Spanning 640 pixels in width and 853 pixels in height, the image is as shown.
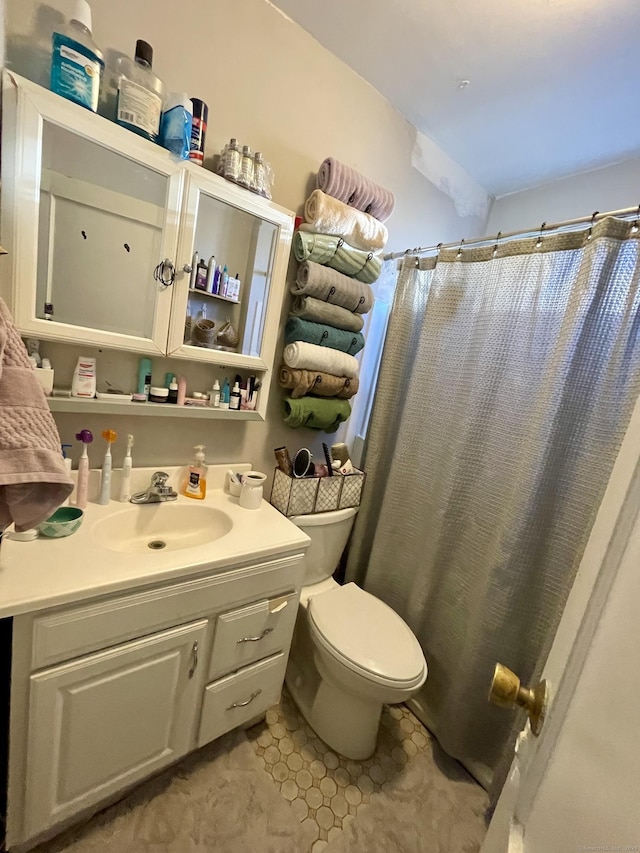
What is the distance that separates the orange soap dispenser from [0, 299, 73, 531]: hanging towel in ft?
2.23

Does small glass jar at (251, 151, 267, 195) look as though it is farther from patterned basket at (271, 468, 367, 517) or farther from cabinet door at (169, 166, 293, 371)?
patterned basket at (271, 468, 367, 517)

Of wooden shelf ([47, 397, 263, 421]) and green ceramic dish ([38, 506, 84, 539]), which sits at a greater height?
wooden shelf ([47, 397, 263, 421])

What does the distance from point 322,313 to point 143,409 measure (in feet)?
2.39

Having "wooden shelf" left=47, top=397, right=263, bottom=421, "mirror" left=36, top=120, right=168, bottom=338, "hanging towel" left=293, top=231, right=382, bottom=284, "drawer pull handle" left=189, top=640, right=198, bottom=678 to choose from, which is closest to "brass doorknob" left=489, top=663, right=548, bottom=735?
"drawer pull handle" left=189, top=640, right=198, bottom=678

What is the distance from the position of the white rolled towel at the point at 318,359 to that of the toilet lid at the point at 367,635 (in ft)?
2.96

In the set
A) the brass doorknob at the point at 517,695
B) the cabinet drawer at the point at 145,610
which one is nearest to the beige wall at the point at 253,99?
the cabinet drawer at the point at 145,610

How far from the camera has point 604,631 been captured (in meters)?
0.39

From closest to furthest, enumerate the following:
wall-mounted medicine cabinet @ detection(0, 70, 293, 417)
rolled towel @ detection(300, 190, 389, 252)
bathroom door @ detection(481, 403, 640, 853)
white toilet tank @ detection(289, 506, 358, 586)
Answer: bathroom door @ detection(481, 403, 640, 853), wall-mounted medicine cabinet @ detection(0, 70, 293, 417), rolled towel @ detection(300, 190, 389, 252), white toilet tank @ detection(289, 506, 358, 586)

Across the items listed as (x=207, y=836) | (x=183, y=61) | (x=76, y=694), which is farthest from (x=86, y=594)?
(x=183, y=61)

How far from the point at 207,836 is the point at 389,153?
96.1 inches

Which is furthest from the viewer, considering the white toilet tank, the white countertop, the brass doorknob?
the white toilet tank

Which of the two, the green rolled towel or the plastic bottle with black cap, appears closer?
the plastic bottle with black cap

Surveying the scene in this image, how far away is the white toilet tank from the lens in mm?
1536

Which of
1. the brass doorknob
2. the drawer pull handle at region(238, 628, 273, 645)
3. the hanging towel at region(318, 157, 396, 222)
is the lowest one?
the drawer pull handle at region(238, 628, 273, 645)
